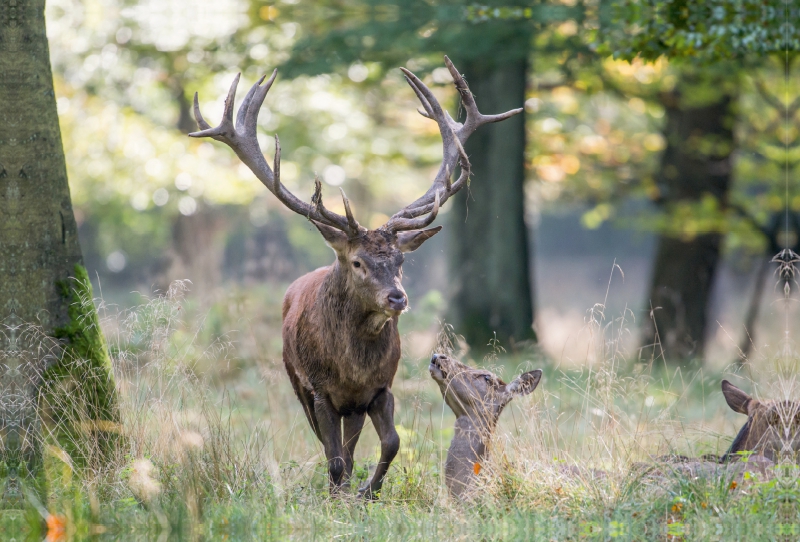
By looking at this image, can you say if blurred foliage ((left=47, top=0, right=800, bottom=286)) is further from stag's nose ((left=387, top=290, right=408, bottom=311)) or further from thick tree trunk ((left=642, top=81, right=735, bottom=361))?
stag's nose ((left=387, top=290, right=408, bottom=311))

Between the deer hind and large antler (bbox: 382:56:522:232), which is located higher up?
large antler (bbox: 382:56:522:232)

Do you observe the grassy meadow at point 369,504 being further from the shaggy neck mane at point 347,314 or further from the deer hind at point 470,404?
the shaggy neck mane at point 347,314

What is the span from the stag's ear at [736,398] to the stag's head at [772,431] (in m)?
0.03

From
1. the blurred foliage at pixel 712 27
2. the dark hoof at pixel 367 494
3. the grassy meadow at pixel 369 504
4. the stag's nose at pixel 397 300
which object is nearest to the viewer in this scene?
the grassy meadow at pixel 369 504

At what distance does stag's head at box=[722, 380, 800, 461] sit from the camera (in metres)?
5.57

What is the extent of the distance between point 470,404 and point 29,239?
294cm

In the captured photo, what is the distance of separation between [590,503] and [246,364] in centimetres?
657

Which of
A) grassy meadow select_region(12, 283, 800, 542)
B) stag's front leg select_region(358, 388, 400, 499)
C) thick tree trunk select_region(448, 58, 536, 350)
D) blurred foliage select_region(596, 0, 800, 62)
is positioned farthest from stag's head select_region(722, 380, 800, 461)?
thick tree trunk select_region(448, 58, 536, 350)

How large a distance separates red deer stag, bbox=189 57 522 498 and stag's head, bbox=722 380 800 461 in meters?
2.20

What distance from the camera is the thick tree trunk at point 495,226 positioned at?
1307cm

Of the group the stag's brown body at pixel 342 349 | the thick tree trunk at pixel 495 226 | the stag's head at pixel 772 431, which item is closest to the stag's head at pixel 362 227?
the stag's brown body at pixel 342 349

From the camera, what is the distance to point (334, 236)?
234 inches

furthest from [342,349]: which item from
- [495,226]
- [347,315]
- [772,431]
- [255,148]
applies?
[495,226]

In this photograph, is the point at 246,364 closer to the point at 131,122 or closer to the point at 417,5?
the point at 417,5
